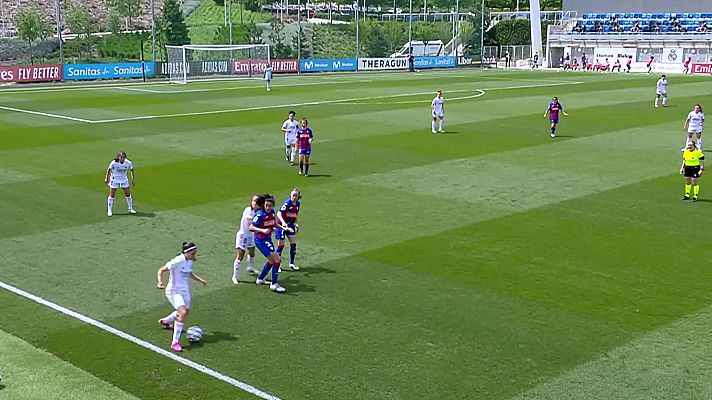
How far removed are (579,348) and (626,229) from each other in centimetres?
771

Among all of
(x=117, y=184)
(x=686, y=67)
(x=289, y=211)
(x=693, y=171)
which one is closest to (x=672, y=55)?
(x=686, y=67)

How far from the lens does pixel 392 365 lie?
36.7 ft

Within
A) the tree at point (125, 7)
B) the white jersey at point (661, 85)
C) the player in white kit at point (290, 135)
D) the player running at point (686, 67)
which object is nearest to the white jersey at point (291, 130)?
the player in white kit at point (290, 135)

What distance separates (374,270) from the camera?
15.5 m

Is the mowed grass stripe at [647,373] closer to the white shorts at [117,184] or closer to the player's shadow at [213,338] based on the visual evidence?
the player's shadow at [213,338]

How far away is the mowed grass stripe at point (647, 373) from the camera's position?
1036cm

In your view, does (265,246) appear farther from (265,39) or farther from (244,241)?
(265,39)

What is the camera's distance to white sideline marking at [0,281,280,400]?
1043cm

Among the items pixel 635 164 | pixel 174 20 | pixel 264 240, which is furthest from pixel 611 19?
pixel 264 240

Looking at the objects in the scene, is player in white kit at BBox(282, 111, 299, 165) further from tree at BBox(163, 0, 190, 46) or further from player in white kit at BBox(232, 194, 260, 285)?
tree at BBox(163, 0, 190, 46)

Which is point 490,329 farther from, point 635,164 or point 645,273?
point 635,164

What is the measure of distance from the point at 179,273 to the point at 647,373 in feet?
22.6

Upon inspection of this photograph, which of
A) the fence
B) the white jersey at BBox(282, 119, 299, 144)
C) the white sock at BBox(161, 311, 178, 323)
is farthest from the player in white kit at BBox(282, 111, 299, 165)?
the fence

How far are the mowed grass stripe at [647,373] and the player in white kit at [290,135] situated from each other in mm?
16718
